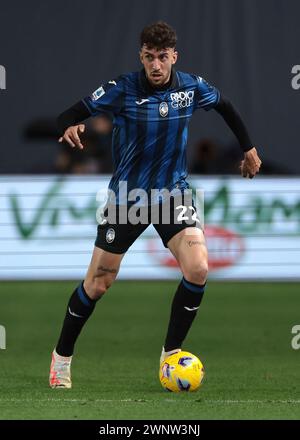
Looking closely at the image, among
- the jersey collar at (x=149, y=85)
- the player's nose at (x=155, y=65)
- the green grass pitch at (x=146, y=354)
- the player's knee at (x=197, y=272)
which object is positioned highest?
the player's nose at (x=155, y=65)

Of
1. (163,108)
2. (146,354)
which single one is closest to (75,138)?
(163,108)

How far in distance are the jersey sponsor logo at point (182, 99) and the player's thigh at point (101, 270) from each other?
976mm

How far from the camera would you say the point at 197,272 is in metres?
7.68

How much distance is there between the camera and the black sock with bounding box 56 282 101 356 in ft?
25.7

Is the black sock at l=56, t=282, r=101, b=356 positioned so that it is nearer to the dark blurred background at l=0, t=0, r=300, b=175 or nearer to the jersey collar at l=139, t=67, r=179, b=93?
the jersey collar at l=139, t=67, r=179, b=93

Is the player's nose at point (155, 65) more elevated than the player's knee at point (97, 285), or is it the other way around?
the player's nose at point (155, 65)

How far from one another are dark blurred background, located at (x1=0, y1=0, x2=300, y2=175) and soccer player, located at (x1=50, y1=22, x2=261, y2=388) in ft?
22.0

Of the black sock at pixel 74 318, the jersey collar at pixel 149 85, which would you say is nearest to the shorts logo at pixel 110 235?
the black sock at pixel 74 318

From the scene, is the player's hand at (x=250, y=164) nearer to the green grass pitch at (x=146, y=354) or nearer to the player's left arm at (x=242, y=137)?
the player's left arm at (x=242, y=137)

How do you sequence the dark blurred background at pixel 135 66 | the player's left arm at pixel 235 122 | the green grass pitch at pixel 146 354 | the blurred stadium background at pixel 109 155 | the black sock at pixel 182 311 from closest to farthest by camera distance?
the green grass pitch at pixel 146 354
the black sock at pixel 182 311
the player's left arm at pixel 235 122
the blurred stadium background at pixel 109 155
the dark blurred background at pixel 135 66

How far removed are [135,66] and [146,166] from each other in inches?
272

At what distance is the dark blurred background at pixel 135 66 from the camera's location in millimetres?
14531

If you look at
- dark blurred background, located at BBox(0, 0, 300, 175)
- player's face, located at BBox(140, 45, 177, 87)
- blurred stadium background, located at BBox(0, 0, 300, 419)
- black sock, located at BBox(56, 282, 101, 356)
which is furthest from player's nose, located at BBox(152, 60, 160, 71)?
dark blurred background, located at BBox(0, 0, 300, 175)

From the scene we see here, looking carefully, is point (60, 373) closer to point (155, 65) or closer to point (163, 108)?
point (163, 108)
